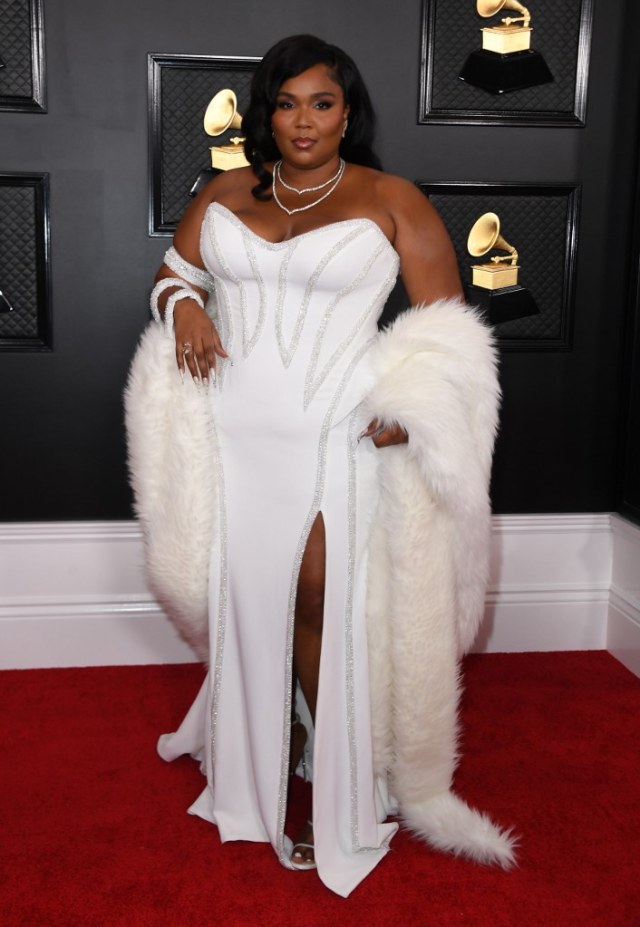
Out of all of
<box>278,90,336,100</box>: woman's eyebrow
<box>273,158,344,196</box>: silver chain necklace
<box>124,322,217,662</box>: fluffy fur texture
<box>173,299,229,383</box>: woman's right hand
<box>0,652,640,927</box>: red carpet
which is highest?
<box>278,90,336,100</box>: woman's eyebrow

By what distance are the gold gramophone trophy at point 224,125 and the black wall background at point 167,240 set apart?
0.49 ft

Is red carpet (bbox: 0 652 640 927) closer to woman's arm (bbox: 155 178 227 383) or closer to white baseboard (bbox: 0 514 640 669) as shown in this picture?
white baseboard (bbox: 0 514 640 669)

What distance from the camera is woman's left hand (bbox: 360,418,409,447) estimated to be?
2258 millimetres

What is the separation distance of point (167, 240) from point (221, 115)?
0.42 metres

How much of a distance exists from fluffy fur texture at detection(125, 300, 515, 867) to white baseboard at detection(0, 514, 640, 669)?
92 centimetres

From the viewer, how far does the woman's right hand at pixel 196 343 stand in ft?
7.68

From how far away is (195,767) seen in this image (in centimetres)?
282

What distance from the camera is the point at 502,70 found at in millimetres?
3236

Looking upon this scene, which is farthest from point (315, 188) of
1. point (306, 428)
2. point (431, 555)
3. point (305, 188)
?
point (431, 555)

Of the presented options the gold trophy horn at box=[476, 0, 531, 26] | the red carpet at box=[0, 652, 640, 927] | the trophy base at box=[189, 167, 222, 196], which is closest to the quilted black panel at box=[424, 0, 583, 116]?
the gold trophy horn at box=[476, 0, 531, 26]

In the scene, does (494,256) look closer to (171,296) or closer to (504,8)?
(504,8)

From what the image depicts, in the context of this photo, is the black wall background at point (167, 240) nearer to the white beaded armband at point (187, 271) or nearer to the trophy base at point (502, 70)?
the trophy base at point (502, 70)

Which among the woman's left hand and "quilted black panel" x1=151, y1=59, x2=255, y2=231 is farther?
"quilted black panel" x1=151, y1=59, x2=255, y2=231

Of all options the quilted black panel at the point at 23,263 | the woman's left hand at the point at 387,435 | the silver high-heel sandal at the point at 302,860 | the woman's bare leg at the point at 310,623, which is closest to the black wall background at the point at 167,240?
the quilted black panel at the point at 23,263
